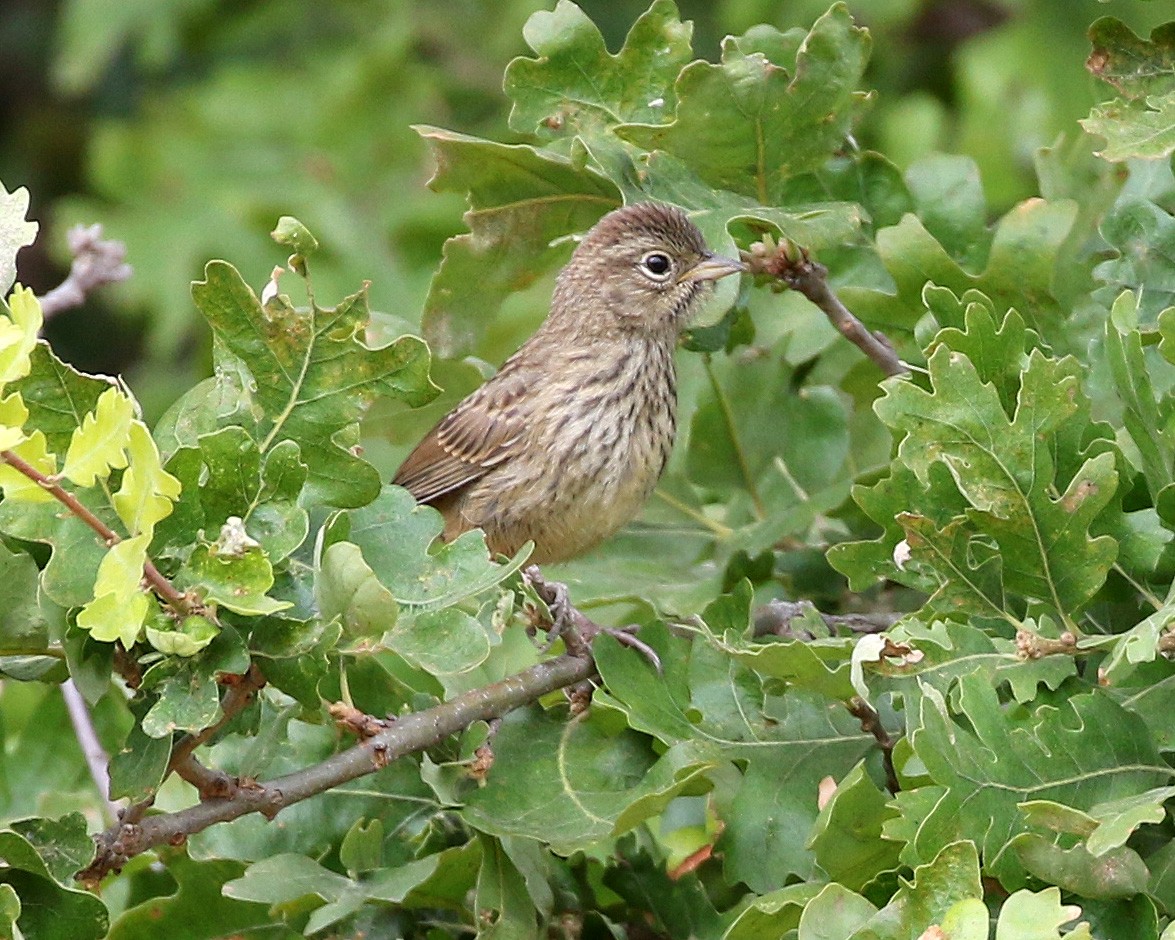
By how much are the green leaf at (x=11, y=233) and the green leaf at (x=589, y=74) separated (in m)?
0.99

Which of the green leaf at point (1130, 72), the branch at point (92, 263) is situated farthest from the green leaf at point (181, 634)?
the branch at point (92, 263)

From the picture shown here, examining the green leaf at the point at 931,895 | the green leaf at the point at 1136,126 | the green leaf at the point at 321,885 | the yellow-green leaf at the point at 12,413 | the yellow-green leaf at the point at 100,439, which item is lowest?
the green leaf at the point at 321,885

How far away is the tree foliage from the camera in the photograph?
6.07ft

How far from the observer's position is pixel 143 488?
176cm

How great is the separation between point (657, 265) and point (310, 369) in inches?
68.2

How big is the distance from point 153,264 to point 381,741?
217 inches

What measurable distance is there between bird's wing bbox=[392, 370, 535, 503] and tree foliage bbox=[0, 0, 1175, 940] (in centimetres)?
66

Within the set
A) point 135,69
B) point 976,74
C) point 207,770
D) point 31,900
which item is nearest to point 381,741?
point 207,770

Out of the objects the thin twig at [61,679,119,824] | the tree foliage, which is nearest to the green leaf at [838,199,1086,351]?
the tree foliage

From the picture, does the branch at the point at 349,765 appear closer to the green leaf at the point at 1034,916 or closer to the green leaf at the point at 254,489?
the green leaf at the point at 254,489

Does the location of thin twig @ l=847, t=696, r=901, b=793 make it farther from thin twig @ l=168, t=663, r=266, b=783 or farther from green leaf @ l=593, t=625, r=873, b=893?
thin twig @ l=168, t=663, r=266, b=783

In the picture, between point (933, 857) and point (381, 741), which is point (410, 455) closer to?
point (381, 741)

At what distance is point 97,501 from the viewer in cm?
184

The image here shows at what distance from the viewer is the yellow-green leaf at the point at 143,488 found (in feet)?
5.72
